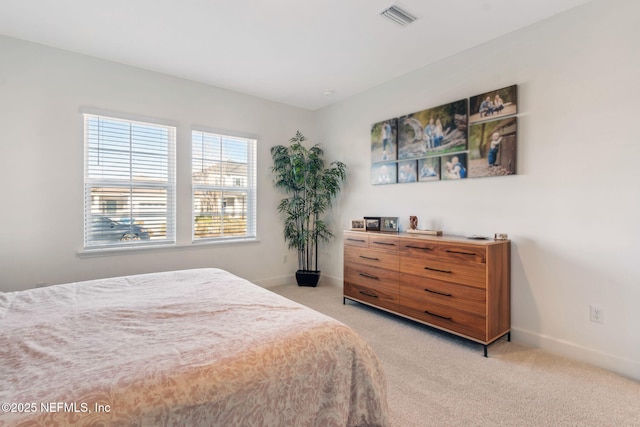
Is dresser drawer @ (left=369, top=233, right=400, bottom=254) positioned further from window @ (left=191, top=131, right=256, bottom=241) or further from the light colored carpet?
window @ (left=191, top=131, right=256, bottom=241)

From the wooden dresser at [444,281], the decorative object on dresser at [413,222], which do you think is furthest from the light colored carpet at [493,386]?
the decorative object on dresser at [413,222]

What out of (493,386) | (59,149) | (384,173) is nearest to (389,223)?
(384,173)

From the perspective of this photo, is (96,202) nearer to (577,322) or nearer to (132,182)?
(132,182)

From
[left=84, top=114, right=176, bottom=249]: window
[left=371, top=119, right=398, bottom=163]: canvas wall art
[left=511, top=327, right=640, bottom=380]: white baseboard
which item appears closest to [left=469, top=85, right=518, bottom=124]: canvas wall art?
[left=371, top=119, right=398, bottom=163]: canvas wall art

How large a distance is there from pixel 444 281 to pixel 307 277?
2.15m

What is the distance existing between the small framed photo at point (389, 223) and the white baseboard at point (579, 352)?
1.44m

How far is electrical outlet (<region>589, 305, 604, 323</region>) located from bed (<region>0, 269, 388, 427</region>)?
1.94 metres

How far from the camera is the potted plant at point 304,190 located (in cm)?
421

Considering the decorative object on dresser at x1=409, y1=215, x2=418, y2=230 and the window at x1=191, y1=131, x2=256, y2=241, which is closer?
the decorative object on dresser at x1=409, y1=215, x2=418, y2=230

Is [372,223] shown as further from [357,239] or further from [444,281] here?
[444,281]

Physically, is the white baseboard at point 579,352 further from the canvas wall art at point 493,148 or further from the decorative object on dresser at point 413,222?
the canvas wall art at point 493,148

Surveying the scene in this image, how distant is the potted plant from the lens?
4.21 meters

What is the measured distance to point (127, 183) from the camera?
10.7ft

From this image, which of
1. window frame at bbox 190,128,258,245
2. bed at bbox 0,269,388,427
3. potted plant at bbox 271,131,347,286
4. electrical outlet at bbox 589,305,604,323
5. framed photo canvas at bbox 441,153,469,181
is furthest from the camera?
potted plant at bbox 271,131,347,286
